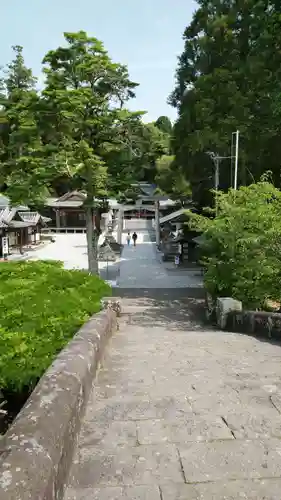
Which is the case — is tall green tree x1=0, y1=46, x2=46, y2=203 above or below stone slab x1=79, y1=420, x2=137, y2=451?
above

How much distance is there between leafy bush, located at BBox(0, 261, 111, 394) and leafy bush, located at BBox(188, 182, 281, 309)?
208 inches

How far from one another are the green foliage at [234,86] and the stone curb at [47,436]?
741 inches

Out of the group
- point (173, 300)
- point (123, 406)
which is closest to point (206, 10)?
point (173, 300)

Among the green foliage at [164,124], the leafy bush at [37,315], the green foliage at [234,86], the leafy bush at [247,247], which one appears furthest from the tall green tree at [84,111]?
the green foliage at [164,124]

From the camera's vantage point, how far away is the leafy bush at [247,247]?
39.5 ft

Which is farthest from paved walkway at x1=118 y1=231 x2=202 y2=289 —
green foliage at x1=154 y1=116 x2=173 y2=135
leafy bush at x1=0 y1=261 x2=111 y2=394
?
green foliage at x1=154 y1=116 x2=173 y2=135

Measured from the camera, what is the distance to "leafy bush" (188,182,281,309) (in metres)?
12.0

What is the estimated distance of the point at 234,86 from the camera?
21.1m

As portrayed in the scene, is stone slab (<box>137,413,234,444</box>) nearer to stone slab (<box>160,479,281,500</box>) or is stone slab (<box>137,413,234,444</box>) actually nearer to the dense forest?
stone slab (<box>160,479,281,500</box>)

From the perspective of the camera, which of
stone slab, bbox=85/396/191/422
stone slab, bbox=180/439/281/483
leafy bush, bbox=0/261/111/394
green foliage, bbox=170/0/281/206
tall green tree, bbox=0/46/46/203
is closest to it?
stone slab, bbox=180/439/281/483

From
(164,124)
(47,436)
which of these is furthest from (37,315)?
(164,124)

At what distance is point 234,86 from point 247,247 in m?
11.8

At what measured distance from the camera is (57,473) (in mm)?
2469

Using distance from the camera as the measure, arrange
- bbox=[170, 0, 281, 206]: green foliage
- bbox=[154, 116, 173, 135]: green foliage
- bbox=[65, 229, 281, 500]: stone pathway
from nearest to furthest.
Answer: bbox=[65, 229, 281, 500]: stone pathway
bbox=[170, 0, 281, 206]: green foliage
bbox=[154, 116, 173, 135]: green foliage
